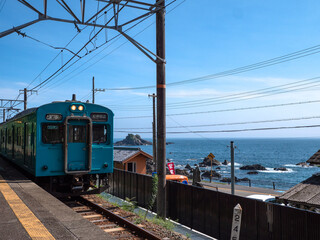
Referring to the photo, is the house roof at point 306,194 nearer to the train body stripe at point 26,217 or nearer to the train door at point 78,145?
the train door at point 78,145

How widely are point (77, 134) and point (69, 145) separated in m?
0.51

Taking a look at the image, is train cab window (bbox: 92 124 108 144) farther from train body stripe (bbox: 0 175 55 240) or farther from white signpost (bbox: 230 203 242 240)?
white signpost (bbox: 230 203 242 240)

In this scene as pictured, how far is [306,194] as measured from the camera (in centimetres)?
1140

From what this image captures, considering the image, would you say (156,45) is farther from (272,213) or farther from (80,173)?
(272,213)

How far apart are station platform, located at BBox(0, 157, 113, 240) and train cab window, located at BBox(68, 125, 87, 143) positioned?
2.82m

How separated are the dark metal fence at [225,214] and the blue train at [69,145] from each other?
10.6ft

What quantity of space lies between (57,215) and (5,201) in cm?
182

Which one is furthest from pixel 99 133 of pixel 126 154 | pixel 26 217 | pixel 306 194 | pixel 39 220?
pixel 126 154

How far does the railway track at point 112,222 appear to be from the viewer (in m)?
7.69

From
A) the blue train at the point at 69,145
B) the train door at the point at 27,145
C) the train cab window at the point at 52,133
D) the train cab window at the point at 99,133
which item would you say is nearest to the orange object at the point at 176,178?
the blue train at the point at 69,145

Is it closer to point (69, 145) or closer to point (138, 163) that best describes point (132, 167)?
point (138, 163)

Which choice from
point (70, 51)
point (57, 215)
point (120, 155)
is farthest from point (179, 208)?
point (120, 155)

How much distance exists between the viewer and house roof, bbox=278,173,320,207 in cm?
1066

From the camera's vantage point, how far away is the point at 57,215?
22.4ft
